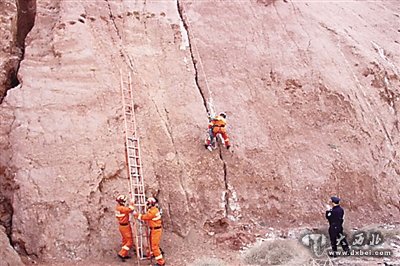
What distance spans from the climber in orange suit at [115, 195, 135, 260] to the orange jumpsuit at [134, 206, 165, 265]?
0.28 metres

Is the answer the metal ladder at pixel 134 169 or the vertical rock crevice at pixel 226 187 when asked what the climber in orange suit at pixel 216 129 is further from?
the metal ladder at pixel 134 169

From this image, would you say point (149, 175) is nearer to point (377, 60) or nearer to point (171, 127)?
point (171, 127)

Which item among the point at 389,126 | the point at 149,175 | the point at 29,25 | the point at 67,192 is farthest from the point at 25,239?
the point at 389,126

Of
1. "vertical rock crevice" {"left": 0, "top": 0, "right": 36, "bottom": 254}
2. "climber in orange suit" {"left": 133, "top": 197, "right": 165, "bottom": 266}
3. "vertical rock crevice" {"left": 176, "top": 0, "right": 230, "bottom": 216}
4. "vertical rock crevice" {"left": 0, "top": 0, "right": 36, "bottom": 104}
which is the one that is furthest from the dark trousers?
"vertical rock crevice" {"left": 0, "top": 0, "right": 36, "bottom": 104}

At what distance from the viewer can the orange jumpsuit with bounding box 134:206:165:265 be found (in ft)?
33.2

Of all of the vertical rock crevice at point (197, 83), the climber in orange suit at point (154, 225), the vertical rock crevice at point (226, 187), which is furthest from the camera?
the vertical rock crevice at point (197, 83)

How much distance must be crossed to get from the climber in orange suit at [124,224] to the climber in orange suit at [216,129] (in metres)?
2.89

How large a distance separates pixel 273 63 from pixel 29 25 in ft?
23.8

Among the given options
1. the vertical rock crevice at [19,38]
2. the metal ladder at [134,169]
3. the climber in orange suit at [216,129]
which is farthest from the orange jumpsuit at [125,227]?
the vertical rock crevice at [19,38]

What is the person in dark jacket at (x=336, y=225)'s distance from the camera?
420 inches

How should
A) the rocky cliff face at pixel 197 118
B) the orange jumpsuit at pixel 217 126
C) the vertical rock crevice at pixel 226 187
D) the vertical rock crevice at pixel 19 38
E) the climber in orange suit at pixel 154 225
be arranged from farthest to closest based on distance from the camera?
the vertical rock crevice at pixel 19 38
the orange jumpsuit at pixel 217 126
the vertical rock crevice at pixel 226 187
the rocky cliff face at pixel 197 118
the climber in orange suit at pixel 154 225

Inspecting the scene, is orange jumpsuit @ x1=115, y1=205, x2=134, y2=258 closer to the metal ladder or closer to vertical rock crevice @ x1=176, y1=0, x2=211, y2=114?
the metal ladder

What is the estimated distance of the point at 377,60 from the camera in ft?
50.6

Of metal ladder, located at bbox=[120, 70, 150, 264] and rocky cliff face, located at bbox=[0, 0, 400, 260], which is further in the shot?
rocky cliff face, located at bbox=[0, 0, 400, 260]
